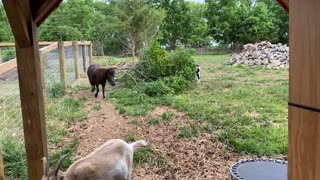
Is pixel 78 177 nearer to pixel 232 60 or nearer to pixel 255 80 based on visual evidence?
pixel 255 80

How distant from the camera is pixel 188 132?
17.6ft

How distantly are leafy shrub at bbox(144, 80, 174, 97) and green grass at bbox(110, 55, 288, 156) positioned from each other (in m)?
0.20

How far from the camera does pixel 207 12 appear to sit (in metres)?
27.5

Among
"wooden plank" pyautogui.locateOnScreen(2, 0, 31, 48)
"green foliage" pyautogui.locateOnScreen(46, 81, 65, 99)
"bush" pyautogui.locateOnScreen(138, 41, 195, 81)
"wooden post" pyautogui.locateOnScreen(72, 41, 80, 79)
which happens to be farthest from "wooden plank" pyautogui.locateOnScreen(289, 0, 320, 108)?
"wooden post" pyautogui.locateOnScreen(72, 41, 80, 79)

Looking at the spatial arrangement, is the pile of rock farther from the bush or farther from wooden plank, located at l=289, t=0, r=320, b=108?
wooden plank, located at l=289, t=0, r=320, b=108

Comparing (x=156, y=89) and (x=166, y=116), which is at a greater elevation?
(x=156, y=89)

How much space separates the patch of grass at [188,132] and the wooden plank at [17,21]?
3074mm

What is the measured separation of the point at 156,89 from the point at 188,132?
316 centimetres

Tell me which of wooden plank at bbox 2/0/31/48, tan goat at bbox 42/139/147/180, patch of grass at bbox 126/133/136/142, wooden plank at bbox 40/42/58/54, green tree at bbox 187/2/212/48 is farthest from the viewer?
green tree at bbox 187/2/212/48

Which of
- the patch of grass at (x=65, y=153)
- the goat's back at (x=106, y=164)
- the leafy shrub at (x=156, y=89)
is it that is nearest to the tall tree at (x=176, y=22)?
the leafy shrub at (x=156, y=89)

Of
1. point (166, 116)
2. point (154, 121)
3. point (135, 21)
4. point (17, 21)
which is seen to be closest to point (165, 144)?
point (154, 121)

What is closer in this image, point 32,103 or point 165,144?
point 32,103

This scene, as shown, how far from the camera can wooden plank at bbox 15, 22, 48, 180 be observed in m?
2.77

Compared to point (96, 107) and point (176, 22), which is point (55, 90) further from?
point (176, 22)
